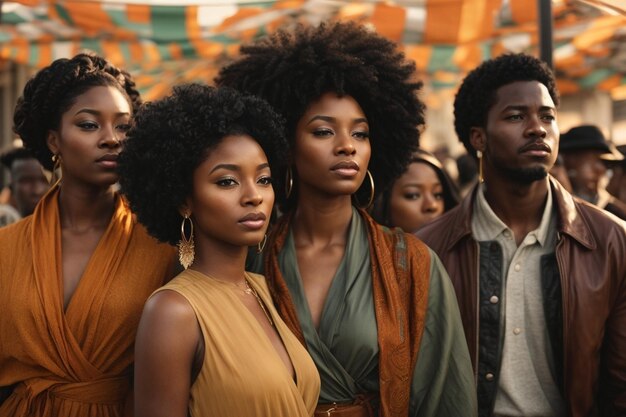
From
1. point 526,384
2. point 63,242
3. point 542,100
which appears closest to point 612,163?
point 542,100

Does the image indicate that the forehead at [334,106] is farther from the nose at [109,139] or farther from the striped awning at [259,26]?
the striped awning at [259,26]

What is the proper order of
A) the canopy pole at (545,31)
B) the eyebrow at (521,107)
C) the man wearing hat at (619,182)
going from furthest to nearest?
the man wearing hat at (619,182) < the canopy pole at (545,31) < the eyebrow at (521,107)

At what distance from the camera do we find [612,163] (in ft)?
22.9

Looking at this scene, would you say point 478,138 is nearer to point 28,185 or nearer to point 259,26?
point 28,185

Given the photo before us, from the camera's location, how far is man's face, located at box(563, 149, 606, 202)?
22.4 ft

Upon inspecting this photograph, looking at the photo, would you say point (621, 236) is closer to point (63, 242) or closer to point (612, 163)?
point (63, 242)

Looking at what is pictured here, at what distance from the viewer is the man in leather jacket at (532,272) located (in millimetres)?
3580

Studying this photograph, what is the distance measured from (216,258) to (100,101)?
3.17 ft

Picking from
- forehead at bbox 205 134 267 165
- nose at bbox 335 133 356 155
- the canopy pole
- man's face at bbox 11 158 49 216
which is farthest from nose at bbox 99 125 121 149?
man's face at bbox 11 158 49 216

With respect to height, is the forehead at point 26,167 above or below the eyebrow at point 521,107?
below

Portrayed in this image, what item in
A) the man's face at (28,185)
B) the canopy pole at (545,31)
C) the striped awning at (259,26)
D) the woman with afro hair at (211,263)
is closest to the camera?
the woman with afro hair at (211,263)

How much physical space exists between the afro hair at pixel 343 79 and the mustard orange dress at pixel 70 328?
79 centimetres

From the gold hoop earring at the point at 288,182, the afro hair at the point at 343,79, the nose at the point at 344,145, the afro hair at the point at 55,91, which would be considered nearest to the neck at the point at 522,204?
the afro hair at the point at 343,79

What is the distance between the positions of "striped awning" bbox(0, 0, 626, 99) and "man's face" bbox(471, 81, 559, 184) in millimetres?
3526
